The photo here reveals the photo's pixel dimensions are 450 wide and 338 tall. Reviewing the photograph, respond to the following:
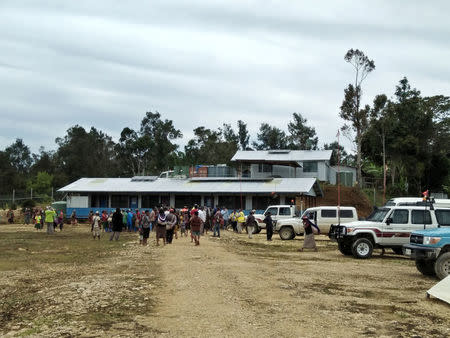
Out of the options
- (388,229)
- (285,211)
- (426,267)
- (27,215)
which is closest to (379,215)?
(388,229)

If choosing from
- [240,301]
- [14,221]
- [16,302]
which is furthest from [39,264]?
[14,221]

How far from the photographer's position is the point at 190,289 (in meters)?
11.2

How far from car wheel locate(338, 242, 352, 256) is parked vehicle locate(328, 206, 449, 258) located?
0.46 meters

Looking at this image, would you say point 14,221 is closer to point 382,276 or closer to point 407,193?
point 407,193

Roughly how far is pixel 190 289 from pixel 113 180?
45.1m

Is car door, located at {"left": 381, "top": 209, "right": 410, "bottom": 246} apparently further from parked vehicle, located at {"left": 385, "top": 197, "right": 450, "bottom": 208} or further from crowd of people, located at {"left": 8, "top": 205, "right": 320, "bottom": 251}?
crowd of people, located at {"left": 8, "top": 205, "right": 320, "bottom": 251}

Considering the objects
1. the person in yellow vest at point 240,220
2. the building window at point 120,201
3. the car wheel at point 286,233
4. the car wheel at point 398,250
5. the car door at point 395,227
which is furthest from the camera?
the building window at point 120,201

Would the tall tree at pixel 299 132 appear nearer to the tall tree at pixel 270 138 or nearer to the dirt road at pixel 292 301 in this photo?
the tall tree at pixel 270 138

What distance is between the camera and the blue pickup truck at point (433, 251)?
1413 centimetres

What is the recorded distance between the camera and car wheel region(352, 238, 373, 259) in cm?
1962

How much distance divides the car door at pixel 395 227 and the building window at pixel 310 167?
1512 inches

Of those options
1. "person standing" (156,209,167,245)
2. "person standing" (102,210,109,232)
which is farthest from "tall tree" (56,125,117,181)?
"person standing" (156,209,167,245)

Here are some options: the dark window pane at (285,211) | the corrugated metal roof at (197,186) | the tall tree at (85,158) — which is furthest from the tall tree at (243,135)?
the dark window pane at (285,211)

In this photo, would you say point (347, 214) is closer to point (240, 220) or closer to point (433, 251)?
point (240, 220)
